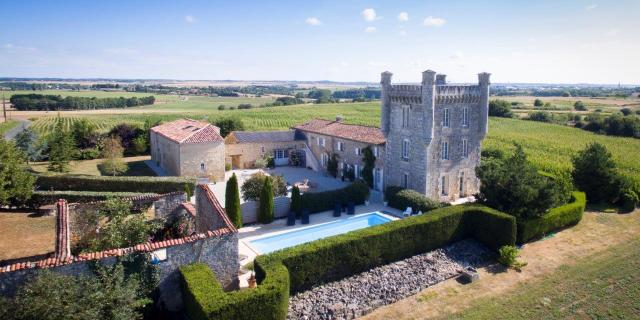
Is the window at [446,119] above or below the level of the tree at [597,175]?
above

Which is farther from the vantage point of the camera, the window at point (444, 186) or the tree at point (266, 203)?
the window at point (444, 186)

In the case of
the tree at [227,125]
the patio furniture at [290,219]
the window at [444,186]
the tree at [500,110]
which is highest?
the tree at [500,110]

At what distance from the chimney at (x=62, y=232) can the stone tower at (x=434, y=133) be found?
21267 millimetres

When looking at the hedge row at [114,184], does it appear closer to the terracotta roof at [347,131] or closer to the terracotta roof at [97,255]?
the terracotta roof at [347,131]

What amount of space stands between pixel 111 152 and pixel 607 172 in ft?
135

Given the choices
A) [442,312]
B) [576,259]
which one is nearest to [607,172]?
[576,259]

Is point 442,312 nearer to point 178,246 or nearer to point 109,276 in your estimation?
point 178,246

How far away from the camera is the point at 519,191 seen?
22875 millimetres

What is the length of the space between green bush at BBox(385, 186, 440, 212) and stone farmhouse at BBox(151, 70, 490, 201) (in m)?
1.55

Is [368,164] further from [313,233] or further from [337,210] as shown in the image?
[313,233]

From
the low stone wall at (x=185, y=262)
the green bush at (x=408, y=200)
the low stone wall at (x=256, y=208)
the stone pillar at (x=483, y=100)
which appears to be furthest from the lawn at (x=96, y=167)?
the stone pillar at (x=483, y=100)

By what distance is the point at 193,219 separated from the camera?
20.2 metres

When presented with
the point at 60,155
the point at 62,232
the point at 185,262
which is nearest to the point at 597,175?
the point at 185,262

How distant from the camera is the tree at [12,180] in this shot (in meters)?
25.7
